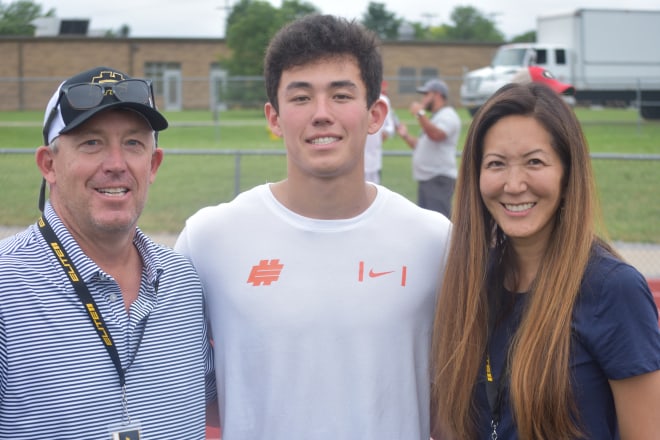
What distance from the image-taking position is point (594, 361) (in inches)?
90.0

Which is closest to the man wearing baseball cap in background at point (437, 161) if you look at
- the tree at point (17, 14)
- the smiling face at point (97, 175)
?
the smiling face at point (97, 175)

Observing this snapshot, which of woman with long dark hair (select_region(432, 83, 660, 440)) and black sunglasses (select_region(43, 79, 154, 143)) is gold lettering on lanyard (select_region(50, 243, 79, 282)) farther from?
woman with long dark hair (select_region(432, 83, 660, 440))

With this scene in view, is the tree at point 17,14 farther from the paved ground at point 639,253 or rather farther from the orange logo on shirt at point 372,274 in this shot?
the orange logo on shirt at point 372,274

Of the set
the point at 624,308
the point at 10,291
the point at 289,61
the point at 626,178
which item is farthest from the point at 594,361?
the point at 626,178

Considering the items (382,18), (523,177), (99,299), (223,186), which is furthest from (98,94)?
(382,18)

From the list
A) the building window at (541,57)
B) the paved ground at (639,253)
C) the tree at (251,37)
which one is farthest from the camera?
the tree at (251,37)

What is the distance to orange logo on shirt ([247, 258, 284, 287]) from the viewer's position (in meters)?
2.67

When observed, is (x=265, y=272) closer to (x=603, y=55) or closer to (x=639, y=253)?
(x=639, y=253)

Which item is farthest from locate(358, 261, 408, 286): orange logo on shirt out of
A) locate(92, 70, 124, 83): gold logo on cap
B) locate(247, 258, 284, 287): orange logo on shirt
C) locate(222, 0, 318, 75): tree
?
locate(222, 0, 318, 75): tree

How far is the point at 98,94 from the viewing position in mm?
2371

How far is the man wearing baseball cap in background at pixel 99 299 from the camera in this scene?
2.13 m

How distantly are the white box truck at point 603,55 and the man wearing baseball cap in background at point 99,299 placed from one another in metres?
30.1

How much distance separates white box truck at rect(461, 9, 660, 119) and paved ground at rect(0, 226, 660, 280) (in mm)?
22565

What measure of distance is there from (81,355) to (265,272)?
711 millimetres
